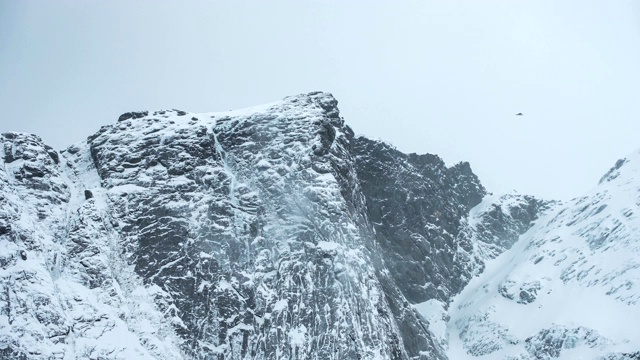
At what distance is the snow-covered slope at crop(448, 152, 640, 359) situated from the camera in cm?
12288

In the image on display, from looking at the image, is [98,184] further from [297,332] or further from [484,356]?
[484,356]

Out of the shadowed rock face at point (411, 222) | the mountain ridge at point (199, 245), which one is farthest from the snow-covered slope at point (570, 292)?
the mountain ridge at point (199, 245)

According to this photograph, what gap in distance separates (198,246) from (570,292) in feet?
255

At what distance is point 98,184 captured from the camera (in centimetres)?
11819

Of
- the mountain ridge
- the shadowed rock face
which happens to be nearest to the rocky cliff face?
the mountain ridge

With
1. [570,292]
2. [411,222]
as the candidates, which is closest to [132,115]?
[411,222]

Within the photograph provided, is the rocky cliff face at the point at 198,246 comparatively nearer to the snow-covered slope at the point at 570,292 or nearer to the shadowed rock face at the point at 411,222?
the snow-covered slope at the point at 570,292

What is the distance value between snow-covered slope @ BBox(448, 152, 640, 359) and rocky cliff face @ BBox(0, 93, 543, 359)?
51.7ft

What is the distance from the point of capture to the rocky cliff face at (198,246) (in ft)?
298

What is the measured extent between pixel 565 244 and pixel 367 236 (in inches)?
2163

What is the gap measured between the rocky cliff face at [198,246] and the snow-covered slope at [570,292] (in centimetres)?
1576

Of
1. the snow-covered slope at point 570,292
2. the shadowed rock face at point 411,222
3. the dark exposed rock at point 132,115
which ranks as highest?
the dark exposed rock at point 132,115

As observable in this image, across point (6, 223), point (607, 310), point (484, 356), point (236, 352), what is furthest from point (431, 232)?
point (6, 223)

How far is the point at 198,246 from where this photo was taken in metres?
111
